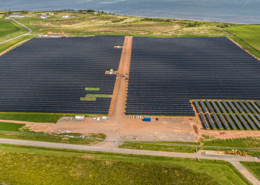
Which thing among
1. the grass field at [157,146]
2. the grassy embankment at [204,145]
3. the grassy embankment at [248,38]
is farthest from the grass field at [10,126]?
the grassy embankment at [248,38]

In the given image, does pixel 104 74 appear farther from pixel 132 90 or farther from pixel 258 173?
pixel 258 173

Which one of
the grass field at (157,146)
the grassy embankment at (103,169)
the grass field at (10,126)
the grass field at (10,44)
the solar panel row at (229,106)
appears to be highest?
the grass field at (10,44)

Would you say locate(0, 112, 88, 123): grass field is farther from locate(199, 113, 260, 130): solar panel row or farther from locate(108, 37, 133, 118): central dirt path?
locate(199, 113, 260, 130): solar panel row

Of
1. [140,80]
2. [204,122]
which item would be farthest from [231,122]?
[140,80]

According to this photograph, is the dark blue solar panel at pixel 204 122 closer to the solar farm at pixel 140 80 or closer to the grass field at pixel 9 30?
the solar farm at pixel 140 80

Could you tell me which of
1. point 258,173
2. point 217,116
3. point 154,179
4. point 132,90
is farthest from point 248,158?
point 132,90

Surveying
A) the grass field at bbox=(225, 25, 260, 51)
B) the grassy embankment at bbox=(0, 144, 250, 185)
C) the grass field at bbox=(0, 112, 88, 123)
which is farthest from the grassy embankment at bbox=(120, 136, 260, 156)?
the grass field at bbox=(225, 25, 260, 51)
